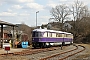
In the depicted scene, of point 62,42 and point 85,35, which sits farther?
point 85,35

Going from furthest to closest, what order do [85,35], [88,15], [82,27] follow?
[88,15]
[82,27]
[85,35]

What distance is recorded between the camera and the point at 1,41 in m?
30.8

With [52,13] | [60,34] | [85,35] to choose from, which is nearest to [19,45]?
[60,34]

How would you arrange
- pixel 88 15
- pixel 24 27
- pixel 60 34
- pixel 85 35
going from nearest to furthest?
1. pixel 60 34
2. pixel 85 35
3. pixel 88 15
4. pixel 24 27

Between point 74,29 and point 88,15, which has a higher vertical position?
point 88,15

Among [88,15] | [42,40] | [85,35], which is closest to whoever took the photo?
[42,40]

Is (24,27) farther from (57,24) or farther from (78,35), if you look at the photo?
(78,35)

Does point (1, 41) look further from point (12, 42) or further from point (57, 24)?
point (57, 24)

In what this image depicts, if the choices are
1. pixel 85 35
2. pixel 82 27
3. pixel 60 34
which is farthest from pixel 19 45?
pixel 82 27

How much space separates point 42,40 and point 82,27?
5229 cm

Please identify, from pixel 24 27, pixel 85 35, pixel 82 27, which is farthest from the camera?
pixel 24 27

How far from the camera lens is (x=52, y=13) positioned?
100625 millimetres

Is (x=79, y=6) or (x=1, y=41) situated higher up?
(x=79, y=6)

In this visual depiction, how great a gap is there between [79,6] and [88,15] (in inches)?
196
